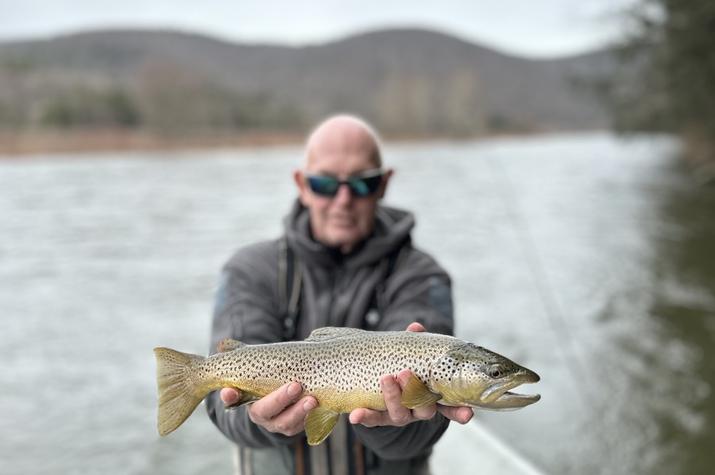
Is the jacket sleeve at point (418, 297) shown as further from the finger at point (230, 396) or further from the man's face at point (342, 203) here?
the finger at point (230, 396)

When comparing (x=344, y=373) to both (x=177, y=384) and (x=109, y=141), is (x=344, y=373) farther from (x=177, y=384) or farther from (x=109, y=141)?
(x=109, y=141)

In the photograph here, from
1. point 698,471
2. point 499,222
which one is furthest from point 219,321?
point 499,222

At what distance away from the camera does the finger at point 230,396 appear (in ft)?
7.16

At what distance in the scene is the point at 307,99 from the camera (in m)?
149

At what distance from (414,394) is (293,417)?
16.4 inches

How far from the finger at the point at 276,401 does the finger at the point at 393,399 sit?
0.28 m

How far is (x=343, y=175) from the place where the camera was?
2.85 metres

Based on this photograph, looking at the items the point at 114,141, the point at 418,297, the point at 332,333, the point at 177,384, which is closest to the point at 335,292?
the point at 418,297

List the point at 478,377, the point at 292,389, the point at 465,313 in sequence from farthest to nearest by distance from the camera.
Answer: the point at 465,313, the point at 292,389, the point at 478,377

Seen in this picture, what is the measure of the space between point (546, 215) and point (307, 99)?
432 feet

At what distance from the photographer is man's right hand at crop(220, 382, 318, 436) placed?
6.97 feet

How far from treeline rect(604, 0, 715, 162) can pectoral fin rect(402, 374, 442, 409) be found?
15485mm

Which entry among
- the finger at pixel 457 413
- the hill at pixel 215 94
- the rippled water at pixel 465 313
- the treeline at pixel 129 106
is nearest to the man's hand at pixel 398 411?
the finger at pixel 457 413

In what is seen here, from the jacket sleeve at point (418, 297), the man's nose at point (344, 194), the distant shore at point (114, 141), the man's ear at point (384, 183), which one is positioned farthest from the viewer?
the distant shore at point (114, 141)
